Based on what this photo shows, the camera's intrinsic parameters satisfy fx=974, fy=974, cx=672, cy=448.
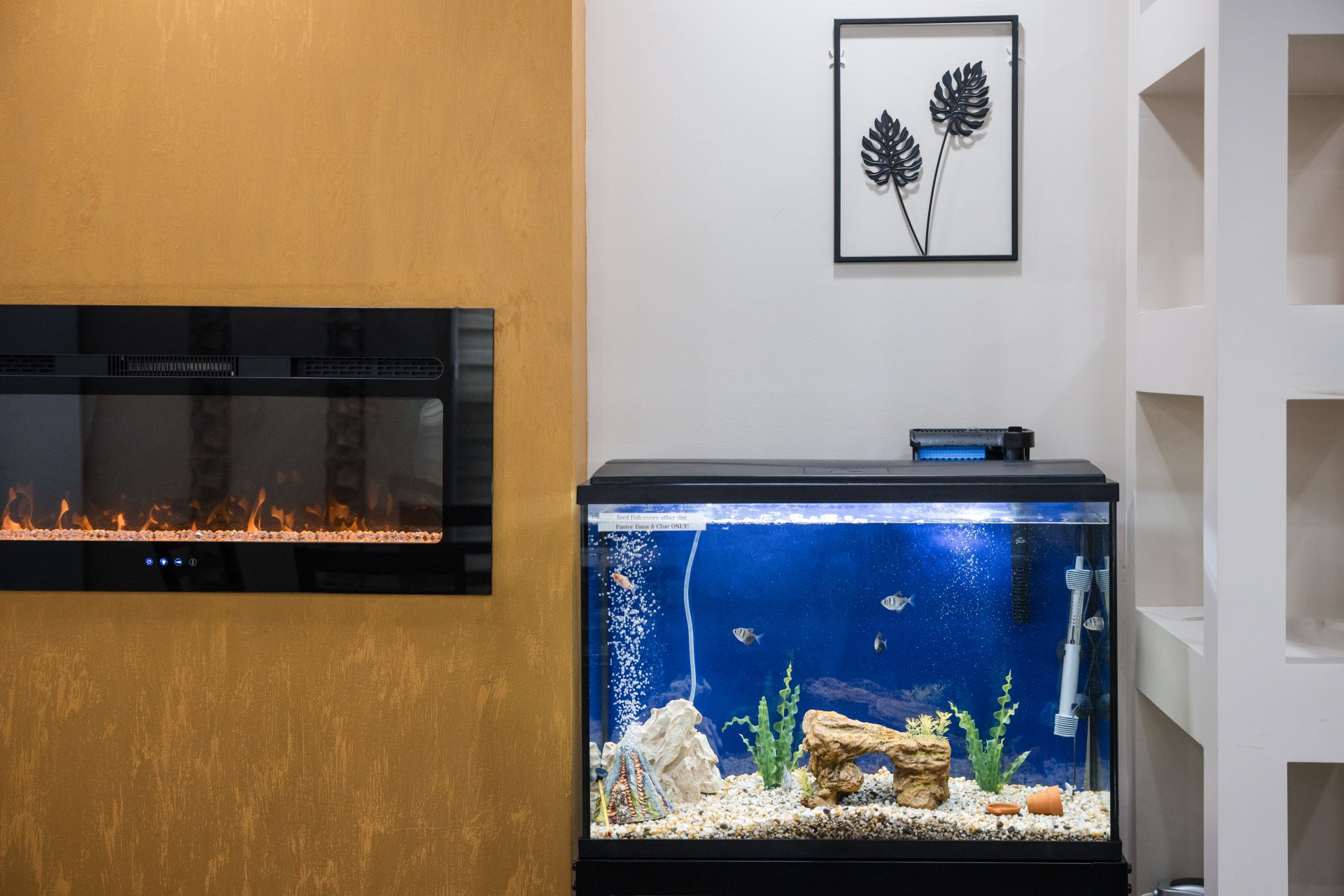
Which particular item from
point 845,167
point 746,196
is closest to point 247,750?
point 746,196

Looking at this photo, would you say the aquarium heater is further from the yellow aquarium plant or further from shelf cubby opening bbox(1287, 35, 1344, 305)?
shelf cubby opening bbox(1287, 35, 1344, 305)

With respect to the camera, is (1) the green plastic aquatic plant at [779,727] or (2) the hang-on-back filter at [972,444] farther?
(2) the hang-on-back filter at [972,444]

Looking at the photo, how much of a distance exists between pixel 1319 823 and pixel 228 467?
254cm

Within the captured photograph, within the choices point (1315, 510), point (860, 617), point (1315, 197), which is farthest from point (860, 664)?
point (1315, 197)

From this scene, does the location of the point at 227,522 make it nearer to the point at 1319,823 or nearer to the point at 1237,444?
the point at 1237,444

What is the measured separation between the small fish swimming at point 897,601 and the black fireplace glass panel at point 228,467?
0.94 m

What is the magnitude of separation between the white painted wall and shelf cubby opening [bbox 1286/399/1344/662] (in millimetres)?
364

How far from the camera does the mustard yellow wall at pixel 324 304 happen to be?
205 cm

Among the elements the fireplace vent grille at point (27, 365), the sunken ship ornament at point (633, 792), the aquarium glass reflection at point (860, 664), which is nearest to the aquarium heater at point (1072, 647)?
the aquarium glass reflection at point (860, 664)

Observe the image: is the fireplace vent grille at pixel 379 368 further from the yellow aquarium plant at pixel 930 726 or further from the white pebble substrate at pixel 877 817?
the yellow aquarium plant at pixel 930 726

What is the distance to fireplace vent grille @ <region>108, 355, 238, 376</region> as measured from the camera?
81.5 inches

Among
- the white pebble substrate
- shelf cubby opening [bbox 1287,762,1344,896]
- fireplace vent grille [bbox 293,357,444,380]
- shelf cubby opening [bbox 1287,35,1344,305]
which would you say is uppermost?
shelf cubby opening [bbox 1287,35,1344,305]

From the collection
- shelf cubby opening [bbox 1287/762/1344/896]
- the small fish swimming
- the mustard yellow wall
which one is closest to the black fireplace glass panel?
the mustard yellow wall

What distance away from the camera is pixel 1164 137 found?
2193mm
